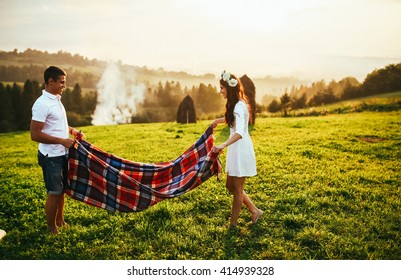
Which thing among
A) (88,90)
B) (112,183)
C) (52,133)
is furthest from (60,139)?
(88,90)

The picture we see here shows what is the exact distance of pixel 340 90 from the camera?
65.8 ft

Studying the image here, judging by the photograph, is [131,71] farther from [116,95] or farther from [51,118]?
[51,118]

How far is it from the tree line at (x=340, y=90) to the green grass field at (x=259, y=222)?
6980 millimetres

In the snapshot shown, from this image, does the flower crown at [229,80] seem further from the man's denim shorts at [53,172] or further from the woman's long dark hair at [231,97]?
the man's denim shorts at [53,172]

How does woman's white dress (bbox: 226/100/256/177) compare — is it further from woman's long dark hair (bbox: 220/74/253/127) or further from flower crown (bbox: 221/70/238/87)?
flower crown (bbox: 221/70/238/87)

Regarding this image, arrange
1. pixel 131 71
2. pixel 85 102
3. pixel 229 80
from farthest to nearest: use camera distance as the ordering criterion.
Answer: pixel 131 71 → pixel 85 102 → pixel 229 80

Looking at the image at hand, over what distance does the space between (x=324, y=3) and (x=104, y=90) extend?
3779cm

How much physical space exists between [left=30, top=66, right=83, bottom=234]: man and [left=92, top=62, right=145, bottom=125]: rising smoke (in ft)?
95.0

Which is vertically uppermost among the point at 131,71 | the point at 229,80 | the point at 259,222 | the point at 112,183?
the point at 131,71

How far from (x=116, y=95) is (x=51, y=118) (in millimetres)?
44409

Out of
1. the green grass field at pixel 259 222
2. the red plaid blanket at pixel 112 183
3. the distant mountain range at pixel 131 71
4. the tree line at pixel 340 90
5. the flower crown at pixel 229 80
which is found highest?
the distant mountain range at pixel 131 71

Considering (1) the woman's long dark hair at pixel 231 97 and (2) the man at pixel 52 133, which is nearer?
(2) the man at pixel 52 133

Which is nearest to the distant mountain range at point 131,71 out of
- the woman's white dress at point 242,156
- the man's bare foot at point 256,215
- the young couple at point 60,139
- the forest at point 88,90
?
the forest at point 88,90

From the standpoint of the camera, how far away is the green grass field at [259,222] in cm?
435
